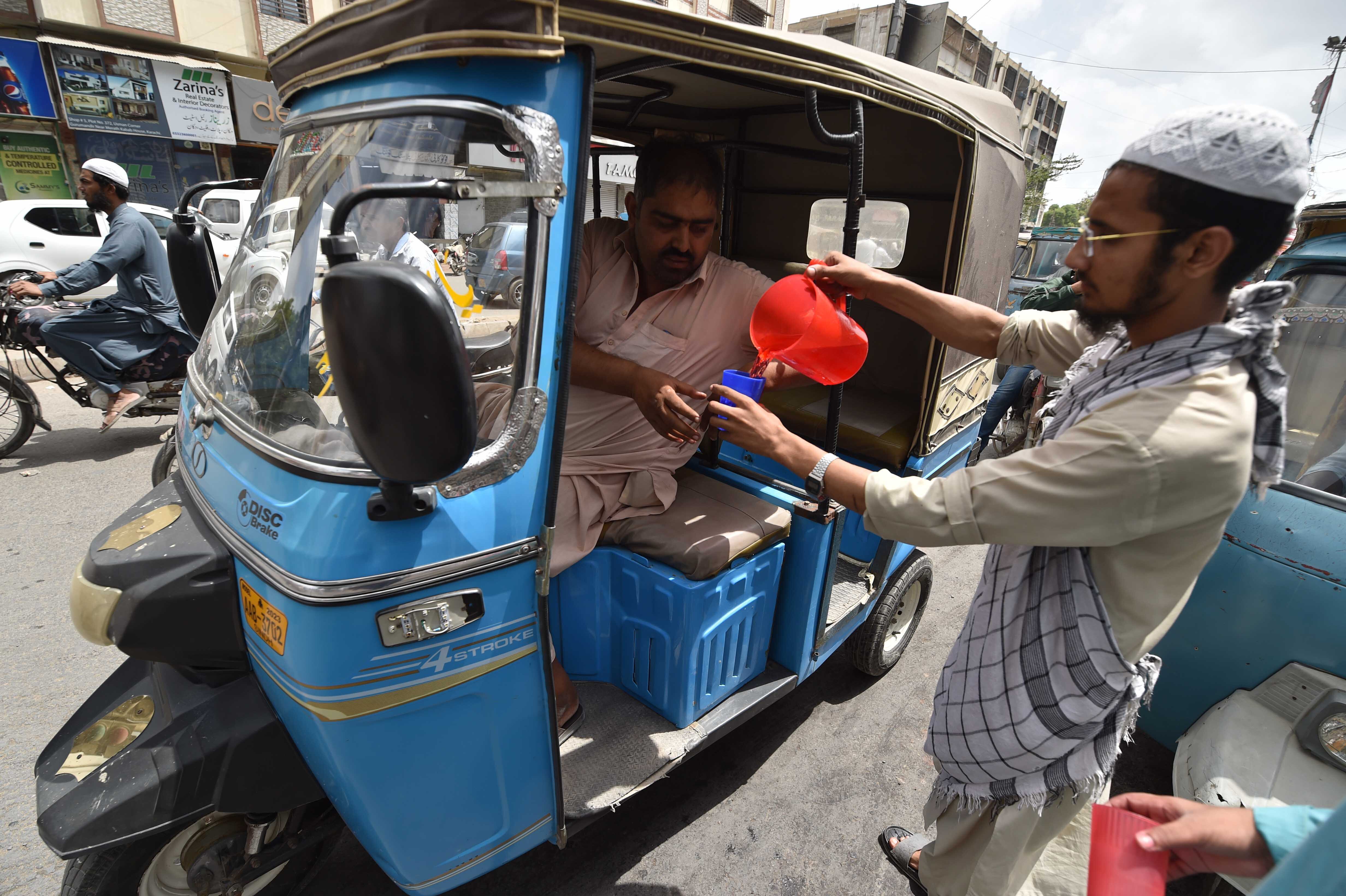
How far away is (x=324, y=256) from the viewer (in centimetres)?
132

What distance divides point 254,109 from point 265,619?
17772 mm

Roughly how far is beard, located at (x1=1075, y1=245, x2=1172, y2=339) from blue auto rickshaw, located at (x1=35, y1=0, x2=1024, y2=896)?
813mm

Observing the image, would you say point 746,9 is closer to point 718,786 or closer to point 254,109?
point 254,109

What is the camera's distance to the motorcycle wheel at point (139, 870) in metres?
1.60

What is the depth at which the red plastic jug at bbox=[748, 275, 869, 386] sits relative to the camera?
2035mm

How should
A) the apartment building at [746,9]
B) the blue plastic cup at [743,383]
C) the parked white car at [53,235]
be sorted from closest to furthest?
the blue plastic cup at [743,383], the parked white car at [53,235], the apartment building at [746,9]

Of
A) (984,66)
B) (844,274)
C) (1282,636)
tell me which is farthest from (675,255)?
(984,66)

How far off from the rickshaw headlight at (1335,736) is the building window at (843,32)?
2110cm

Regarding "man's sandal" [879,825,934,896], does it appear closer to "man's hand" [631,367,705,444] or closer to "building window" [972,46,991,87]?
"man's hand" [631,367,705,444]

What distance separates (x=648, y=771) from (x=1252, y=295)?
6.42 ft

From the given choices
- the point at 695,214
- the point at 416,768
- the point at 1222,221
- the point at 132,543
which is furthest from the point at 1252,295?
the point at 132,543

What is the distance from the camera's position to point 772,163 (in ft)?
12.4

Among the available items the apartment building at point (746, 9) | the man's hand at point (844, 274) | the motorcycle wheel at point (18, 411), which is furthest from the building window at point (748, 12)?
the man's hand at point (844, 274)

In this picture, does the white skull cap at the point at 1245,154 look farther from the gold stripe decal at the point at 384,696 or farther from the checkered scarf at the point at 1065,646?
the gold stripe decal at the point at 384,696
